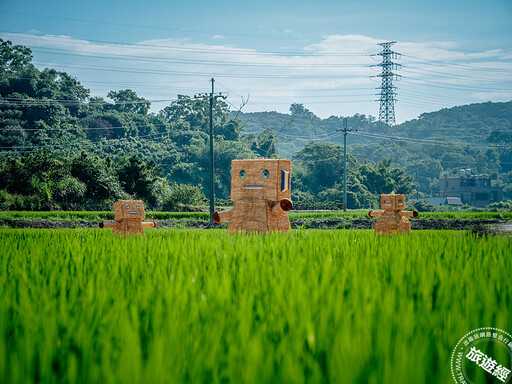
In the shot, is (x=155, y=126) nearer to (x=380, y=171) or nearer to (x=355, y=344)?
(x=380, y=171)

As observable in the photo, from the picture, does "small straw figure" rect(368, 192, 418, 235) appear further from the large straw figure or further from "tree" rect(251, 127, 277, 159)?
"tree" rect(251, 127, 277, 159)

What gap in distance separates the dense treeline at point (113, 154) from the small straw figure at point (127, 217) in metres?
14.0

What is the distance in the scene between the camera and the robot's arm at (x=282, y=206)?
750 cm

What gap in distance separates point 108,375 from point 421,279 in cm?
198

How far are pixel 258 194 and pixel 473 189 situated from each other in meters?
54.4

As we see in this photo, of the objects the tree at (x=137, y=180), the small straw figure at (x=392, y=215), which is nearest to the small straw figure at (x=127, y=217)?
the small straw figure at (x=392, y=215)

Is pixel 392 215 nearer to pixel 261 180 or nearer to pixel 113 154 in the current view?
pixel 261 180

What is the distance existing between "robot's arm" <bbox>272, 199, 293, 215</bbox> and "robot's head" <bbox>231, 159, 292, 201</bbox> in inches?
6.1

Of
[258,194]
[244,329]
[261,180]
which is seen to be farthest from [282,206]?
[244,329]

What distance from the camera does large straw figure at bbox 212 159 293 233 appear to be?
7.82 m

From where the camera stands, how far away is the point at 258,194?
784 centimetres
